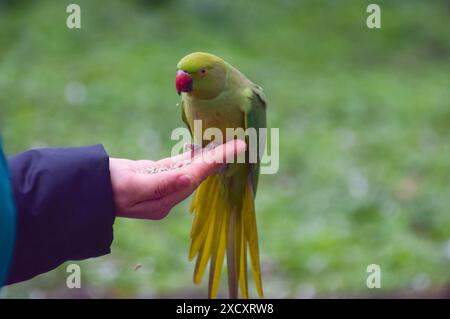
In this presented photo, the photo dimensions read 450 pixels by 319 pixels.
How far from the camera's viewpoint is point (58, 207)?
1462 mm

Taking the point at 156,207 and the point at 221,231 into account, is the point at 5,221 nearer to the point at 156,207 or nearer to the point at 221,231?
the point at 156,207

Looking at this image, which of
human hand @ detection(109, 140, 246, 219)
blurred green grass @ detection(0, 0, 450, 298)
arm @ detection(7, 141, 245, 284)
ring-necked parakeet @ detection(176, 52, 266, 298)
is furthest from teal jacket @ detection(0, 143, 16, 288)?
blurred green grass @ detection(0, 0, 450, 298)

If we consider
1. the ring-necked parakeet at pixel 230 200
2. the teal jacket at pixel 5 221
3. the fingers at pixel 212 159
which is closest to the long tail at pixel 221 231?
the ring-necked parakeet at pixel 230 200

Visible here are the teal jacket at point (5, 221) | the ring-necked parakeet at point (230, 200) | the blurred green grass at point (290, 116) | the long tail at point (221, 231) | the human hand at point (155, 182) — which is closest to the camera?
the teal jacket at point (5, 221)

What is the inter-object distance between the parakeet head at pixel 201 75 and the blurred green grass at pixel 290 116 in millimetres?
1416

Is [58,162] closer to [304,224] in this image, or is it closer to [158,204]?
[158,204]

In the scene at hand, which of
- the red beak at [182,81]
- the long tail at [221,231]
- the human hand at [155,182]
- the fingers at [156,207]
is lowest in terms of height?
the long tail at [221,231]

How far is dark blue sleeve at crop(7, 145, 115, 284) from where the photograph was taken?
1435mm

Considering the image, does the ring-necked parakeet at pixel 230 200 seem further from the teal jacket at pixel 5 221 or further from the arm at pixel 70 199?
the teal jacket at pixel 5 221

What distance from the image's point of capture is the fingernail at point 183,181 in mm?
1630

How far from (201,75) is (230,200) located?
414 mm

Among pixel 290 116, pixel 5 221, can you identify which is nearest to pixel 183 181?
pixel 5 221

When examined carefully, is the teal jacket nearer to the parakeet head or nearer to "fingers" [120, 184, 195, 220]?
"fingers" [120, 184, 195, 220]
